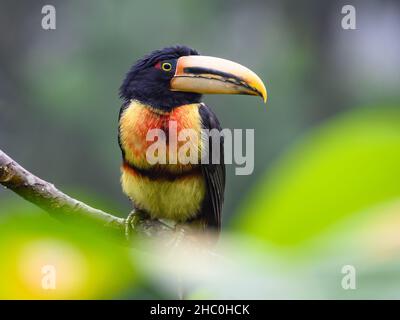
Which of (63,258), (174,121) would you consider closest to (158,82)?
(174,121)

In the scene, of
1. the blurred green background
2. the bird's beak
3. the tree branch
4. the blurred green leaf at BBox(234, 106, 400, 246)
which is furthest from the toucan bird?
the blurred green background

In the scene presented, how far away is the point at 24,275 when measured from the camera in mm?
921

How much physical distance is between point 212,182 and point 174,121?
0.31 m

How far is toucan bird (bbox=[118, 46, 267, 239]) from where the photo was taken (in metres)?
2.92

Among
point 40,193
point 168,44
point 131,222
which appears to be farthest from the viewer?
point 168,44

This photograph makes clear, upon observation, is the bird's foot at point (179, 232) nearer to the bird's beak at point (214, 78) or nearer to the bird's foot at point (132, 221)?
the bird's foot at point (132, 221)

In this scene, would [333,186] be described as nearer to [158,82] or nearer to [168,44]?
[158,82]

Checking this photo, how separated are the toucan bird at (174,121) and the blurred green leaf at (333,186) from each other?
77.2 inches

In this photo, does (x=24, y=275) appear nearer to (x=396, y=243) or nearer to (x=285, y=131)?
(x=396, y=243)

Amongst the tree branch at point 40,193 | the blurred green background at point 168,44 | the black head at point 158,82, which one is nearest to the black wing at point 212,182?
the black head at point 158,82

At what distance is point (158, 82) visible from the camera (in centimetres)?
306

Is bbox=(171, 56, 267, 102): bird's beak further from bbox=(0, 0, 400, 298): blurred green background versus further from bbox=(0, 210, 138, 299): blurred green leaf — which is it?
bbox=(0, 0, 400, 298): blurred green background

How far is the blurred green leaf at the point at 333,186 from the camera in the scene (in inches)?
30.3
